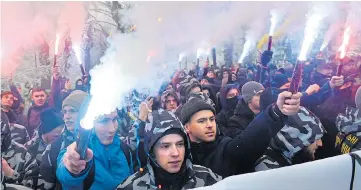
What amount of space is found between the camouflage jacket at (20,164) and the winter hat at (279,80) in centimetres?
94

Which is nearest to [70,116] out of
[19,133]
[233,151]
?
[19,133]

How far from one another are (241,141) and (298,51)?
0.44 m

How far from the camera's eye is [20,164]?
1286mm

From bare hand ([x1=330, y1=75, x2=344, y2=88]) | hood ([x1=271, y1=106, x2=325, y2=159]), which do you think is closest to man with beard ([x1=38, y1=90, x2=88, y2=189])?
hood ([x1=271, y1=106, x2=325, y2=159])

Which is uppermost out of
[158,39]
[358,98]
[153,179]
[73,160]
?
[158,39]

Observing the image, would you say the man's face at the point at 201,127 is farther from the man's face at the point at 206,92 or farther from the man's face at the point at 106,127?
the man's face at the point at 106,127

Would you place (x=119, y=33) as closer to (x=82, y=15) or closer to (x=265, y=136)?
(x=82, y=15)

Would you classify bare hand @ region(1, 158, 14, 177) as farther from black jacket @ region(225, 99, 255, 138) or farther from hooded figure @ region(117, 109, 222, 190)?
black jacket @ region(225, 99, 255, 138)

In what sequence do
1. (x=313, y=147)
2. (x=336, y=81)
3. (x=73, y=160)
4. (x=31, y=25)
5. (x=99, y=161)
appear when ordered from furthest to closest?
1. (x=336, y=81)
2. (x=313, y=147)
3. (x=99, y=161)
4. (x=31, y=25)
5. (x=73, y=160)

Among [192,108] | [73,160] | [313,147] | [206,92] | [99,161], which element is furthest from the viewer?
[313,147]

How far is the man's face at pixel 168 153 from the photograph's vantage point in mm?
1363

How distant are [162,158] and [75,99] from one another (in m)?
0.34

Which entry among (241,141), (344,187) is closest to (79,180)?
(241,141)

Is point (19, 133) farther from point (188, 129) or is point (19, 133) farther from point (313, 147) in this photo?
point (313, 147)
